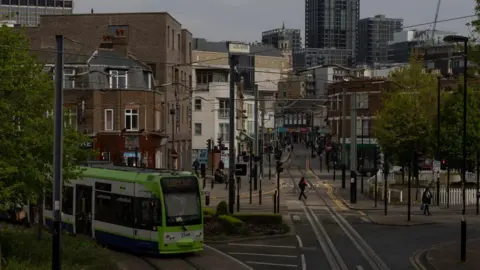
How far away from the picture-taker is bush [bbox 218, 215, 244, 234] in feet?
109

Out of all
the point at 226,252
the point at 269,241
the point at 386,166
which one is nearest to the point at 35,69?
the point at 226,252

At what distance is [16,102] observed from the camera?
73.3ft

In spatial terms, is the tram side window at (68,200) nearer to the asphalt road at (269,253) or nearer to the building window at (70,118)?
the building window at (70,118)

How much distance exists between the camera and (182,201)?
26000 mm

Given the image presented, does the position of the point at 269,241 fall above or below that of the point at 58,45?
below

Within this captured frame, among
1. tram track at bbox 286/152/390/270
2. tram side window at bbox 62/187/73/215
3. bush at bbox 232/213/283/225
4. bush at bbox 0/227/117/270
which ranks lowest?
tram track at bbox 286/152/390/270

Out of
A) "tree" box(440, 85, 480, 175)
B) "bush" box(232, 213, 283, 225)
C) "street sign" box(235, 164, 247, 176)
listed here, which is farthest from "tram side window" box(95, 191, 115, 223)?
"tree" box(440, 85, 480, 175)

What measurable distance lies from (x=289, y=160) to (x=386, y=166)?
68.1m

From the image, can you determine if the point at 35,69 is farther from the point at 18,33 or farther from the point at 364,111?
the point at 364,111

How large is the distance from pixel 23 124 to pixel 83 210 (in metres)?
7.64

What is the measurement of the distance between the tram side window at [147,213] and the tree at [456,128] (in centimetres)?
3665

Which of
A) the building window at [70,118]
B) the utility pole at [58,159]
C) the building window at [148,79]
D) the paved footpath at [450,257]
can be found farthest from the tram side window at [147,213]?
the building window at [148,79]

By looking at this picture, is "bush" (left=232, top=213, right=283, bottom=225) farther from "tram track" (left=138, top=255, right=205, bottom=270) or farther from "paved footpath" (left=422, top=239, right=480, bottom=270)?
"tram track" (left=138, top=255, right=205, bottom=270)

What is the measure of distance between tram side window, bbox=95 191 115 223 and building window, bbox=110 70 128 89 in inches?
1256
